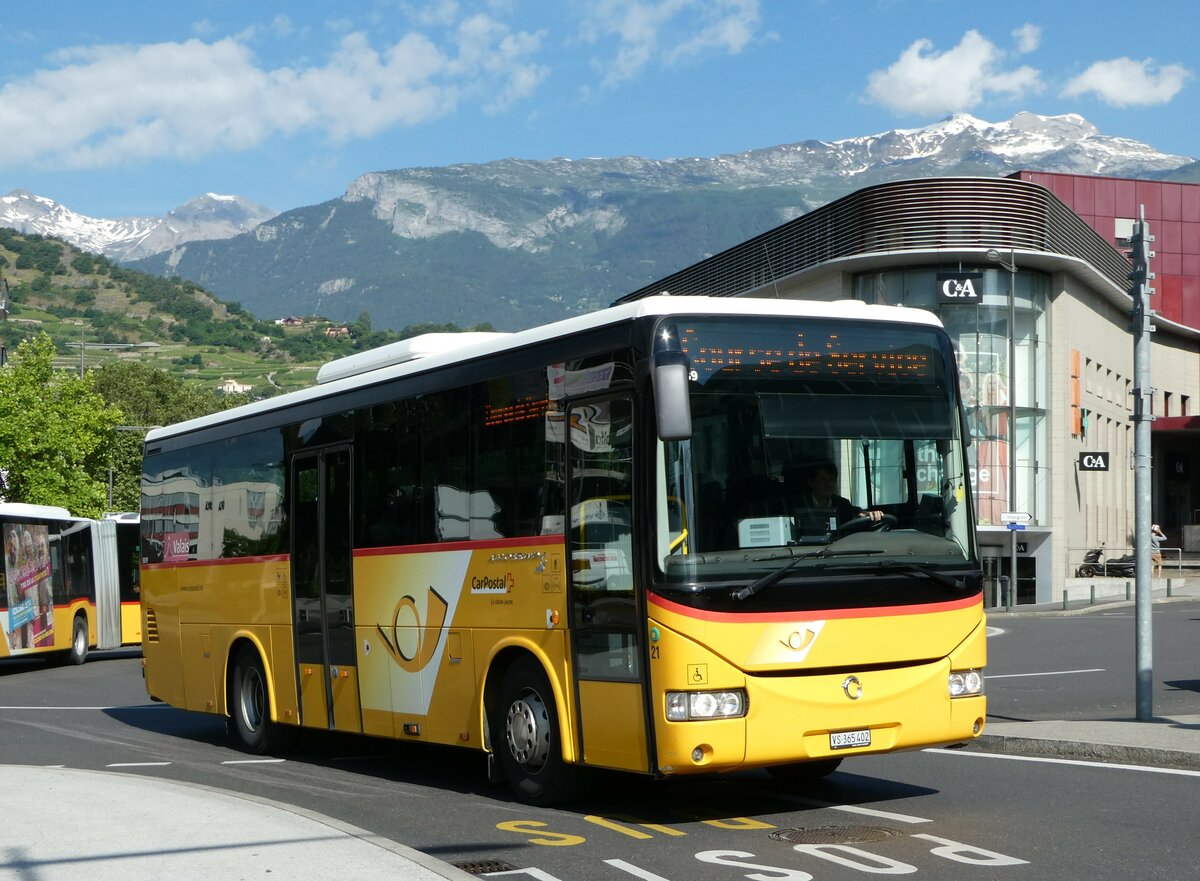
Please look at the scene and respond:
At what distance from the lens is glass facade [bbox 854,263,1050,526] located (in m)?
50.2

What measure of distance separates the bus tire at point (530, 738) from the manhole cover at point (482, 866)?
1.62 metres

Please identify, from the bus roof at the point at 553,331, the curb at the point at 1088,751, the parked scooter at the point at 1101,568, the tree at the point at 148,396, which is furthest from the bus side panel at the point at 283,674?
the tree at the point at 148,396

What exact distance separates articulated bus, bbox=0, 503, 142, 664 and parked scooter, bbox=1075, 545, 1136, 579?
108 ft

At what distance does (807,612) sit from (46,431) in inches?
2091

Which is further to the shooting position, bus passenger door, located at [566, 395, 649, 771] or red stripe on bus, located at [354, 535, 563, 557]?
red stripe on bus, located at [354, 535, 563, 557]

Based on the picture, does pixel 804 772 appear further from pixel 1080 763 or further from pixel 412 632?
pixel 412 632

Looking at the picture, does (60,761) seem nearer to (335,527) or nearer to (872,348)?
(335,527)

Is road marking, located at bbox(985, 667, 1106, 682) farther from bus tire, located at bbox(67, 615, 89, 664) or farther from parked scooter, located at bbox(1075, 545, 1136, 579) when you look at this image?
parked scooter, located at bbox(1075, 545, 1136, 579)

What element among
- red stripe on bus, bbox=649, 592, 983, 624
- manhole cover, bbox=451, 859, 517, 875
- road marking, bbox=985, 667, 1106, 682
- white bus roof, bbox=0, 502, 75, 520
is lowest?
road marking, bbox=985, 667, 1106, 682

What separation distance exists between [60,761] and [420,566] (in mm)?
4603

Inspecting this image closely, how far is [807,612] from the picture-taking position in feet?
30.4

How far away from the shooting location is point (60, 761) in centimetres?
1424

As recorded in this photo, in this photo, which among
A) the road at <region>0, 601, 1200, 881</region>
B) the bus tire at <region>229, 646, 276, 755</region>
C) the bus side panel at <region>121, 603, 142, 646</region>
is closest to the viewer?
the road at <region>0, 601, 1200, 881</region>

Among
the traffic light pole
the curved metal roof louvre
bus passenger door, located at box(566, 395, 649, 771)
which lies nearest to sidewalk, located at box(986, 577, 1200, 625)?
the curved metal roof louvre
